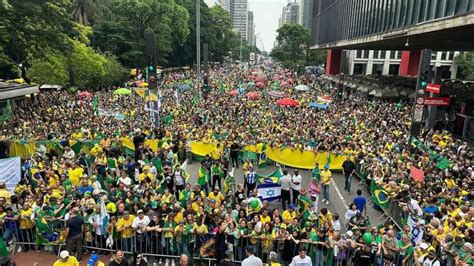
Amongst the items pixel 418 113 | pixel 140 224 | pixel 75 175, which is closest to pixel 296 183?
pixel 140 224

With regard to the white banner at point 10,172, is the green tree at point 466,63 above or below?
above

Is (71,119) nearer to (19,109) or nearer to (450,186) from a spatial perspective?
(19,109)

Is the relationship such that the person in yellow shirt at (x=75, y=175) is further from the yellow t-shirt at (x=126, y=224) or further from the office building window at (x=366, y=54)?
the office building window at (x=366, y=54)

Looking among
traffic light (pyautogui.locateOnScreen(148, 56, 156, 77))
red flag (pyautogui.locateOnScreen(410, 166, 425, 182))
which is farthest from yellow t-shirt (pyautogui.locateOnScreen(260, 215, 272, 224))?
traffic light (pyautogui.locateOnScreen(148, 56, 156, 77))

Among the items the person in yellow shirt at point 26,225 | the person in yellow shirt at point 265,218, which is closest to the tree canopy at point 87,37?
the person in yellow shirt at point 26,225

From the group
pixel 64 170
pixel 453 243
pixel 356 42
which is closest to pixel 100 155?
pixel 64 170
